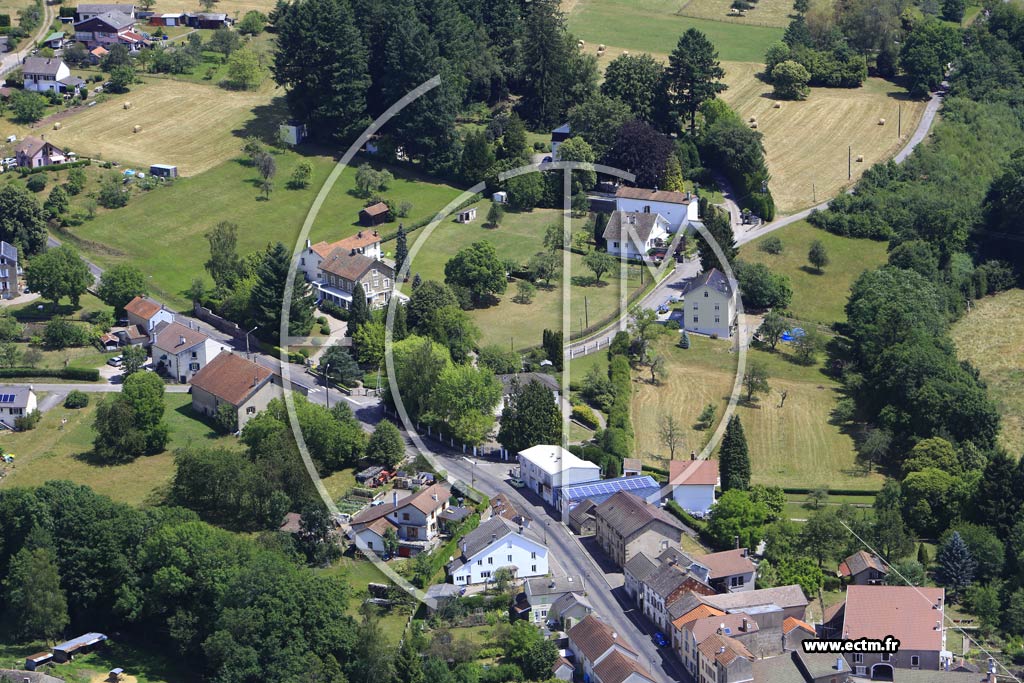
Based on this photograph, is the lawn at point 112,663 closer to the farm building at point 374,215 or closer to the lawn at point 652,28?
the farm building at point 374,215

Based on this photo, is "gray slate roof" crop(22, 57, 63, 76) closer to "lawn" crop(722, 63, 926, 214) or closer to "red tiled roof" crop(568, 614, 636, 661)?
"lawn" crop(722, 63, 926, 214)

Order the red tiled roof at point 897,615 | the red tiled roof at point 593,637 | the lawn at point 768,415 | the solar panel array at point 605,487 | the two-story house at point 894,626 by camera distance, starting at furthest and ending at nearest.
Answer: the lawn at point 768,415, the solar panel array at point 605,487, the red tiled roof at point 897,615, the two-story house at point 894,626, the red tiled roof at point 593,637

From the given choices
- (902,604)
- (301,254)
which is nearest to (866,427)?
(902,604)

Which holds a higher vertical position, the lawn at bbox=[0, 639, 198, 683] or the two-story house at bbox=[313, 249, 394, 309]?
the two-story house at bbox=[313, 249, 394, 309]

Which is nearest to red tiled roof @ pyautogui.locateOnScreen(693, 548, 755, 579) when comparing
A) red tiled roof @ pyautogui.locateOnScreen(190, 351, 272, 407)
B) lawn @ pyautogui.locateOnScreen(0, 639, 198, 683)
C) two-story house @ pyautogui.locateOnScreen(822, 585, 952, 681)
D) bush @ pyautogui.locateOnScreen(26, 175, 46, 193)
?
two-story house @ pyautogui.locateOnScreen(822, 585, 952, 681)

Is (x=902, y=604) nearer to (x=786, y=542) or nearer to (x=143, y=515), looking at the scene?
(x=786, y=542)

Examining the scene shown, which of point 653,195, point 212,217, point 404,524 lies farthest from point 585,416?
point 212,217
